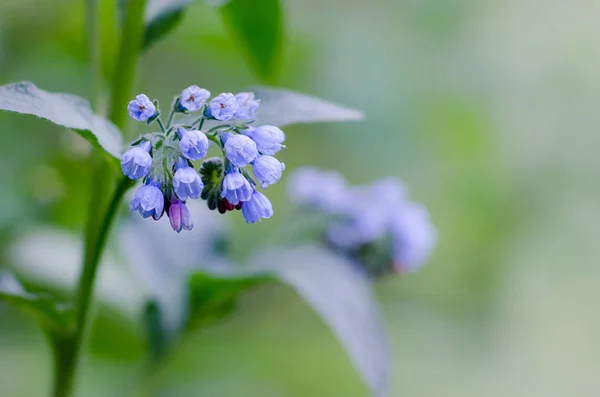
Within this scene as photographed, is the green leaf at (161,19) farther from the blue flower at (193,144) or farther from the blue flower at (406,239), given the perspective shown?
the blue flower at (406,239)

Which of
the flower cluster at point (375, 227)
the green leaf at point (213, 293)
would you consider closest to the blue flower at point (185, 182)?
the green leaf at point (213, 293)

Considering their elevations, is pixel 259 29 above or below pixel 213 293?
above

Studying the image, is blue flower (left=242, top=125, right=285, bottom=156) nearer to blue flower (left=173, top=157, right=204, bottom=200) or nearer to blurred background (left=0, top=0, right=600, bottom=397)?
blue flower (left=173, top=157, right=204, bottom=200)

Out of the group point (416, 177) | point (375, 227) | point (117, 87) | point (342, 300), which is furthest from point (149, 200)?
point (416, 177)

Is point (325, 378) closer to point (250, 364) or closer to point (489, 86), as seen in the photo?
point (250, 364)

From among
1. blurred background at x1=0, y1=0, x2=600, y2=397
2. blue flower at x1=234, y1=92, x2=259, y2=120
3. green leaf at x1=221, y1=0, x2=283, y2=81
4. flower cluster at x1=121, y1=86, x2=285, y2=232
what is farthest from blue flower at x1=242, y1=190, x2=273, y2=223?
blurred background at x1=0, y1=0, x2=600, y2=397

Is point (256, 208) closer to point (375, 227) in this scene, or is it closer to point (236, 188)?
point (236, 188)
